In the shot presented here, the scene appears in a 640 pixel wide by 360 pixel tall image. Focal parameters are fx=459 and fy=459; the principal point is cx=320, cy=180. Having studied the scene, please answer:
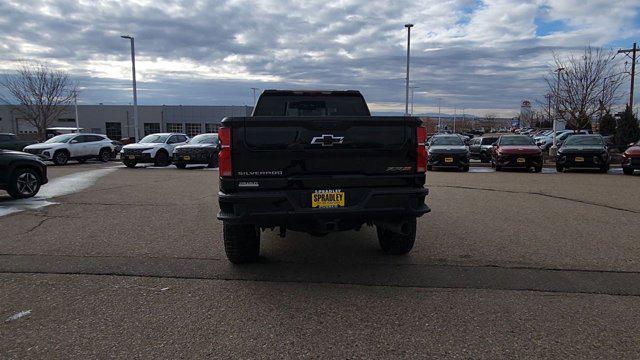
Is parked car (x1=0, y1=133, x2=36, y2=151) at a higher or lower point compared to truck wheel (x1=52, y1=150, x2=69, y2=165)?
higher

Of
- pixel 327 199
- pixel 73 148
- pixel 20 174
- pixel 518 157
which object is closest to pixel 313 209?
pixel 327 199

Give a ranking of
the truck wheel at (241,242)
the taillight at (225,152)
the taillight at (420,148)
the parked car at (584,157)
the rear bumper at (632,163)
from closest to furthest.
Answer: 1. the taillight at (225,152)
2. the taillight at (420,148)
3. the truck wheel at (241,242)
4. the rear bumper at (632,163)
5. the parked car at (584,157)

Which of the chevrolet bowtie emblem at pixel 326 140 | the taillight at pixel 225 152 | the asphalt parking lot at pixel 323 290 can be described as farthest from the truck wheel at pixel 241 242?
the chevrolet bowtie emblem at pixel 326 140

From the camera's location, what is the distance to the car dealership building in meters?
74.0

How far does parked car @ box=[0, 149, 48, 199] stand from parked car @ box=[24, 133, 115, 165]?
12.8 metres

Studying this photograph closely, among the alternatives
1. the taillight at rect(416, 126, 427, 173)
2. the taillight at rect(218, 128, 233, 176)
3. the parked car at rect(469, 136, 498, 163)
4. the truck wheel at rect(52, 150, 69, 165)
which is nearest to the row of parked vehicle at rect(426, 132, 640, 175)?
the parked car at rect(469, 136, 498, 163)

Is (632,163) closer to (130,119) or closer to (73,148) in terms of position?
(73,148)

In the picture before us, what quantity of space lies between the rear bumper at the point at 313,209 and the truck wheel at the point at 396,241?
0.84 metres

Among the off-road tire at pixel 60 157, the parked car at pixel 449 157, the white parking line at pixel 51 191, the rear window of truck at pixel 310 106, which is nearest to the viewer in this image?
the rear window of truck at pixel 310 106

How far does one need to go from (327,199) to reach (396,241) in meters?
1.49

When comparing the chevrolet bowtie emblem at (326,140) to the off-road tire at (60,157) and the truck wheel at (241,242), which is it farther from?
the off-road tire at (60,157)

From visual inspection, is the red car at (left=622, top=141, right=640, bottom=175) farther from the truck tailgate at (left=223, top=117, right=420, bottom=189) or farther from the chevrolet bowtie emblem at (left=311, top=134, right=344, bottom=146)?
the chevrolet bowtie emblem at (left=311, top=134, right=344, bottom=146)

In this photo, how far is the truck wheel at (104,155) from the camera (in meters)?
24.7

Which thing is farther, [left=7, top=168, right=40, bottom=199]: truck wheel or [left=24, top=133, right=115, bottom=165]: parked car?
[left=24, top=133, right=115, bottom=165]: parked car
